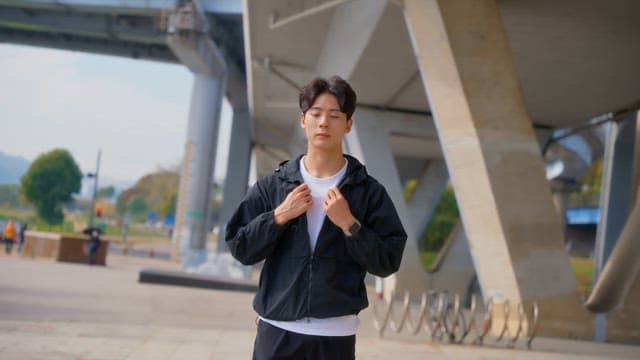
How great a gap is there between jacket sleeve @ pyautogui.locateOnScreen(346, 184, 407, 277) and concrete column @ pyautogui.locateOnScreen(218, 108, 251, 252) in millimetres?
40849

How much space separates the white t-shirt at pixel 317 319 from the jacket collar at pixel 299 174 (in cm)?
2

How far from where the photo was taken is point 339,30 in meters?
17.9

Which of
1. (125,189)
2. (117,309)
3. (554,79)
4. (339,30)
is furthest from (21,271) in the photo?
(125,189)

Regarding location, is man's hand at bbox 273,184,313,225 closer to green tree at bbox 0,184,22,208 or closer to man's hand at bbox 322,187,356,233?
man's hand at bbox 322,187,356,233

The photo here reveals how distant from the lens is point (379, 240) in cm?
303

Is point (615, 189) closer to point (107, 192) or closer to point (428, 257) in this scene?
point (428, 257)

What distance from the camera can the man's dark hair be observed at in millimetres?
3187

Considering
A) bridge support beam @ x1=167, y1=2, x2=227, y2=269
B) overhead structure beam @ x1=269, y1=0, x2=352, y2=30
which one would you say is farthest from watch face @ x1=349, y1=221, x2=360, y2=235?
bridge support beam @ x1=167, y1=2, x2=227, y2=269

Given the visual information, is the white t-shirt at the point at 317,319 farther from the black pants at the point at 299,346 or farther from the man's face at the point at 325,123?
the man's face at the point at 325,123

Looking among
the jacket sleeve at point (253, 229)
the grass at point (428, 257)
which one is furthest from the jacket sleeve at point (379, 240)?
the grass at point (428, 257)

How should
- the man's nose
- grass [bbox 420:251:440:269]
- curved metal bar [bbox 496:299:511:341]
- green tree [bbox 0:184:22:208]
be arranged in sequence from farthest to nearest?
grass [bbox 420:251:440:269]
green tree [bbox 0:184:22:208]
curved metal bar [bbox 496:299:511:341]
the man's nose

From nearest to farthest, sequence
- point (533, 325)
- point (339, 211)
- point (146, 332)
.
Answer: point (339, 211) → point (146, 332) → point (533, 325)

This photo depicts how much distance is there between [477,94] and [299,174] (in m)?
9.42

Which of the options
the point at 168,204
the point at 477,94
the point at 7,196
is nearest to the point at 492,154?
the point at 477,94
